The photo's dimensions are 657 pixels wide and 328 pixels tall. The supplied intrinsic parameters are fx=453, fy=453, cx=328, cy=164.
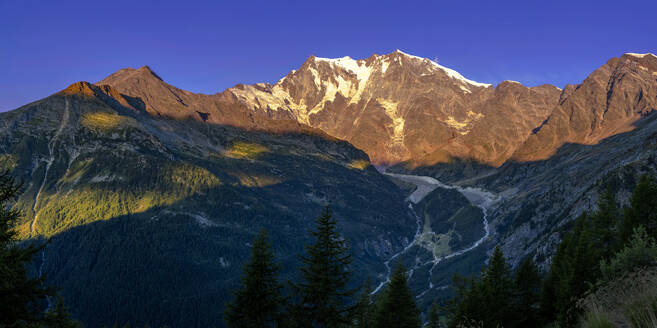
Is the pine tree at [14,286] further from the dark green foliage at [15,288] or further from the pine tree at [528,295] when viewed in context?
the pine tree at [528,295]

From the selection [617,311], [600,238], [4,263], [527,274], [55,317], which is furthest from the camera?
[527,274]

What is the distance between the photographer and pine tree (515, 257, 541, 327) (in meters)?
45.2

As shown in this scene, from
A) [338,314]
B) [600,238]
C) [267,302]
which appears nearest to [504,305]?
[600,238]

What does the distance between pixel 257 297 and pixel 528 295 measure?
33738 mm

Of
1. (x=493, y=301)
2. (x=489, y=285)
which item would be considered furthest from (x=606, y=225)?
Answer: (x=493, y=301)

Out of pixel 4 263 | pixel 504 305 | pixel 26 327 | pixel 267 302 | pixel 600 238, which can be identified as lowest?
pixel 504 305

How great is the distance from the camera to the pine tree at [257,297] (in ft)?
99.6

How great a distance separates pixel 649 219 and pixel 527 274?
593 inches

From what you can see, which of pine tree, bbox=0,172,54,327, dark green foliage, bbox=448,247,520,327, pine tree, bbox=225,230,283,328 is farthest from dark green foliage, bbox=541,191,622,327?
pine tree, bbox=0,172,54,327

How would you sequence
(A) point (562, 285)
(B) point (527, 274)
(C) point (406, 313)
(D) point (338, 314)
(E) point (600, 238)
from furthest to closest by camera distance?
(B) point (527, 274)
(E) point (600, 238)
(C) point (406, 313)
(A) point (562, 285)
(D) point (338, 314)

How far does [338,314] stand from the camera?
98.1 feet

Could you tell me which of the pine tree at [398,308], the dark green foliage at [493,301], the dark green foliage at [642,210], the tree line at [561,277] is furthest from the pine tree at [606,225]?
the pine tree at [398,308]

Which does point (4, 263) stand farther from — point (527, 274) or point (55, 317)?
point (527, 274)

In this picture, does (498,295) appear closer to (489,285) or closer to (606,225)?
(489,285)
